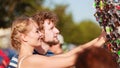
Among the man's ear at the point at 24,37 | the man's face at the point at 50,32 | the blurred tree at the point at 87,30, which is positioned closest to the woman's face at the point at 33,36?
the man's ear at the point at 24,37

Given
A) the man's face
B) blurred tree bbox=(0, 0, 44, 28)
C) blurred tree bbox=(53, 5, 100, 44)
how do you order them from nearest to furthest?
1. the man's face
2. blurred tree bbox=(0, 0, 44, 28)
3. blurred tree bbox=(53, 5, 100, 44)

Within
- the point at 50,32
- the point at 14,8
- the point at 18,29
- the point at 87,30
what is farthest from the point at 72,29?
the point at 18,29

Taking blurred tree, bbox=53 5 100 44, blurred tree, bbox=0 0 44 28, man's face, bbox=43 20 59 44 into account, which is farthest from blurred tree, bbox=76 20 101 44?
man's face, bbox=43 20 59 44

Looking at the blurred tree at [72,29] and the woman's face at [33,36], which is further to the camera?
the blurred tree at [72,29]

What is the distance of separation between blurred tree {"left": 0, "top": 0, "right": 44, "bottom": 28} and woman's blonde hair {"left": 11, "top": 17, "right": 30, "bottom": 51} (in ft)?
116

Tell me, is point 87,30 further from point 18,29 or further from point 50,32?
point 18,29

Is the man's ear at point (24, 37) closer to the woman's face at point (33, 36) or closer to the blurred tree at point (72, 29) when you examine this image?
the woman's face at point (33, 36)

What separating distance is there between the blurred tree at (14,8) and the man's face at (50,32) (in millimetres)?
35249

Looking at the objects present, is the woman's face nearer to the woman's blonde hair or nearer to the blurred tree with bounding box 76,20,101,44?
the woman's blonde hair

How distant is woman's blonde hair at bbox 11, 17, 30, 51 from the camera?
5530mm

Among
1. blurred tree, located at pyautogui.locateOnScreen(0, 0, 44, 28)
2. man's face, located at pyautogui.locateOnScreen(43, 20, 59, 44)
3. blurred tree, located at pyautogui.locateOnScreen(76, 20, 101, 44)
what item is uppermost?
man's face, located at pyautogui.locateOnScreen(43, 20, 59, 44)

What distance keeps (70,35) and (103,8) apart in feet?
186

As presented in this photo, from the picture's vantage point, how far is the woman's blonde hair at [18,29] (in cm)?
553

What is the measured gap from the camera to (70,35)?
61.6 m
